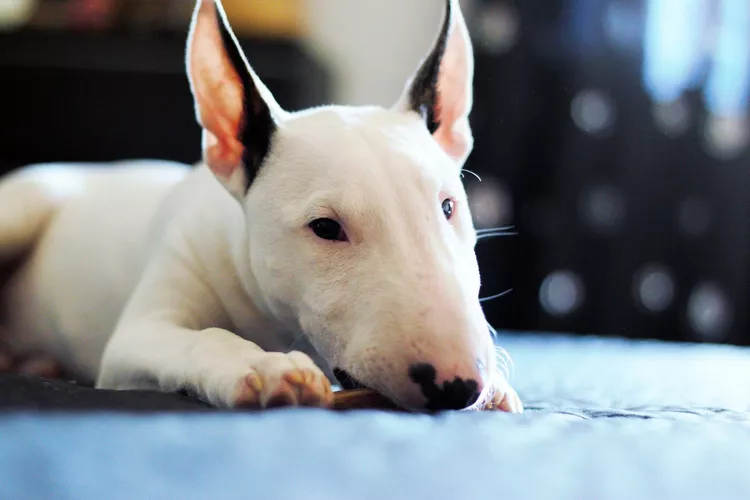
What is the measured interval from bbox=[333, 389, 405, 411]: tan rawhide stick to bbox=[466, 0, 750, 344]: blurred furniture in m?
2.24

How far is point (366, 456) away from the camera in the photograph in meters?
0.51

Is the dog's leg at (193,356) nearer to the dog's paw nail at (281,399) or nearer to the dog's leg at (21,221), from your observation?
the dog's paw nail at (281,399)

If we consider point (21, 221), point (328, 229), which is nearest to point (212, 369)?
point (328, 229)

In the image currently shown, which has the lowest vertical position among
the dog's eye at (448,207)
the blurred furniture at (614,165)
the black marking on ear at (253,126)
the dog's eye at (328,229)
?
the blurred furniture at (614,165)

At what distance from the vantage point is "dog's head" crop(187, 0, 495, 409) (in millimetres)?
700

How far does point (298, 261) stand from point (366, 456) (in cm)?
39

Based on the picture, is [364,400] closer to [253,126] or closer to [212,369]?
[212,369]

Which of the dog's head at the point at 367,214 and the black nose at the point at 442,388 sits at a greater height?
the dog's head at the point at 367,214

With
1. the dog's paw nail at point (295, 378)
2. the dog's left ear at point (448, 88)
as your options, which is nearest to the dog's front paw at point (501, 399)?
the dog's paw nail at point (295, 378)

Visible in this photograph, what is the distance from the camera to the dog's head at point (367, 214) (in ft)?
2.30

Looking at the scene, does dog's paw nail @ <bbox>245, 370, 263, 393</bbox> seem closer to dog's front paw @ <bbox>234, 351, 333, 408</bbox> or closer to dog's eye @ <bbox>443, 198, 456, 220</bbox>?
dog's front paw @ <bbox>234, 351, 333, 408</bbox>

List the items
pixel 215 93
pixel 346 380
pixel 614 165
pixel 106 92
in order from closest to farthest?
pixel 346 380, pixel 215 93, pixel 106 92, pixel 614 165

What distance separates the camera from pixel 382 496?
45 centimetres

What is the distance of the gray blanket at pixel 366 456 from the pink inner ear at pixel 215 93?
48 cm
